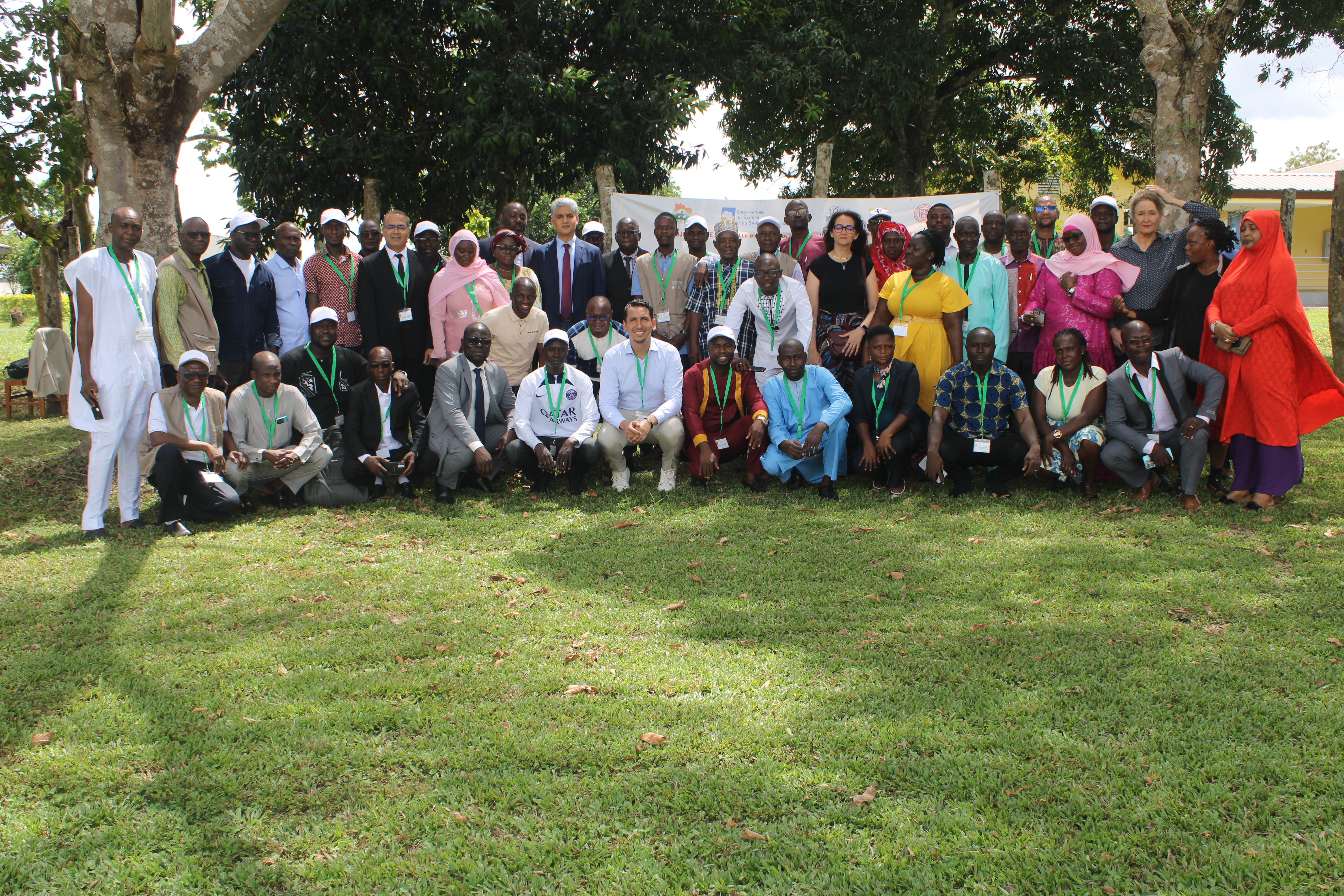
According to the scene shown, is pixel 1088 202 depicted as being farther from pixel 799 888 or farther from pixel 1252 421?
pixel 799 888

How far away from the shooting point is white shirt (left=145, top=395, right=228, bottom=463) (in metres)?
7.22

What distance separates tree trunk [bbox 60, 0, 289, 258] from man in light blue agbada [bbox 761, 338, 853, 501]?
5886mm

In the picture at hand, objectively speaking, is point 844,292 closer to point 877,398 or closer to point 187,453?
point 877,398

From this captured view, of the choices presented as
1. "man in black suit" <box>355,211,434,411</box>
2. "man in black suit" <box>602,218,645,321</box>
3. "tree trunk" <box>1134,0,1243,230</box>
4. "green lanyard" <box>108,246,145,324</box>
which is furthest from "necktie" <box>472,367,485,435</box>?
"tree trunk" <box>1134,0,1243,230</box>

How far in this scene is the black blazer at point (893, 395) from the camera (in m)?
8.05

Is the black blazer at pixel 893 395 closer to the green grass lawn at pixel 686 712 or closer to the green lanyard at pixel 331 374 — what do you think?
the green grass lawn at pixel 686 712

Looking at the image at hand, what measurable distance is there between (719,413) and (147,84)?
597 centimetres

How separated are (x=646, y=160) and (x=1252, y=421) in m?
10.1

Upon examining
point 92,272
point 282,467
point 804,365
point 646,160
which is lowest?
point 282,467

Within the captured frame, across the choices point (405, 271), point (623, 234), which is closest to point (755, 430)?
point (623, 234)

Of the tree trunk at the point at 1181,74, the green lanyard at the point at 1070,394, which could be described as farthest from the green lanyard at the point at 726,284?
the tree trunk at the point at 1181,74

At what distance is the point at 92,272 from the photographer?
6953 millimetres

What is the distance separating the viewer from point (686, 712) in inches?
161

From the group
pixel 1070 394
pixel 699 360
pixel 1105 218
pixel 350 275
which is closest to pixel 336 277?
pixel 350 275
